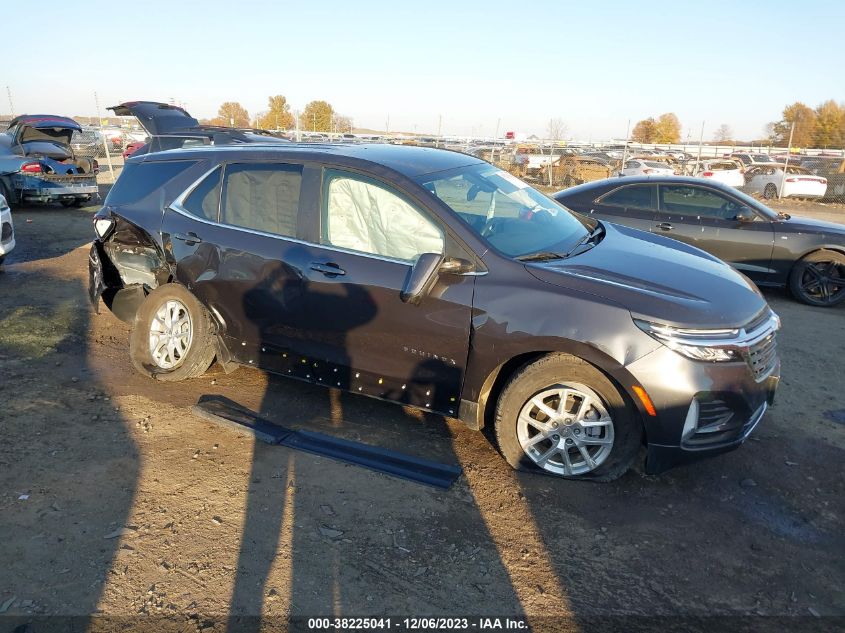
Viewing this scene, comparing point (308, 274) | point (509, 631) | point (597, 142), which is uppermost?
point (597, 142)

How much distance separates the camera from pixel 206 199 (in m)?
4.67

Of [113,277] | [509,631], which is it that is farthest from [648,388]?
[113,277]

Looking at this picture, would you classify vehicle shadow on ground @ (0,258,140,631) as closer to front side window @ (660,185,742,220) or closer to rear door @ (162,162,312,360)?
rear door @ (162,162,312,360)

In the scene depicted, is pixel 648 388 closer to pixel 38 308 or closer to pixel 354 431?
pixel 354 431

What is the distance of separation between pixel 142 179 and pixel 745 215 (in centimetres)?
683

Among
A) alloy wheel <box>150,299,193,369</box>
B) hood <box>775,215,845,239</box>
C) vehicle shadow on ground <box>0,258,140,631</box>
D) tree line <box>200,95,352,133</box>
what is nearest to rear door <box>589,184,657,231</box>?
hood <box>775,215,845,239</box>

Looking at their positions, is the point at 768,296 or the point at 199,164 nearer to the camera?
the point at 199,164

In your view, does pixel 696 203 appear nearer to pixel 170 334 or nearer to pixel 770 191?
pixel 170 334

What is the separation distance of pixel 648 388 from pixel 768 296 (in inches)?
237

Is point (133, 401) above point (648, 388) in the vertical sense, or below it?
below

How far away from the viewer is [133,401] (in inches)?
179

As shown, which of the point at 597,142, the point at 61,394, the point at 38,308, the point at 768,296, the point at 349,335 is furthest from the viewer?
the point at 597,142

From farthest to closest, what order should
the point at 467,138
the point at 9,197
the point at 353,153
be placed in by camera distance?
the point at 467,138, the point at 9,197, the point at 353,153

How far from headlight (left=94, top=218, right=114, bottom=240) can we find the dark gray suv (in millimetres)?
157
